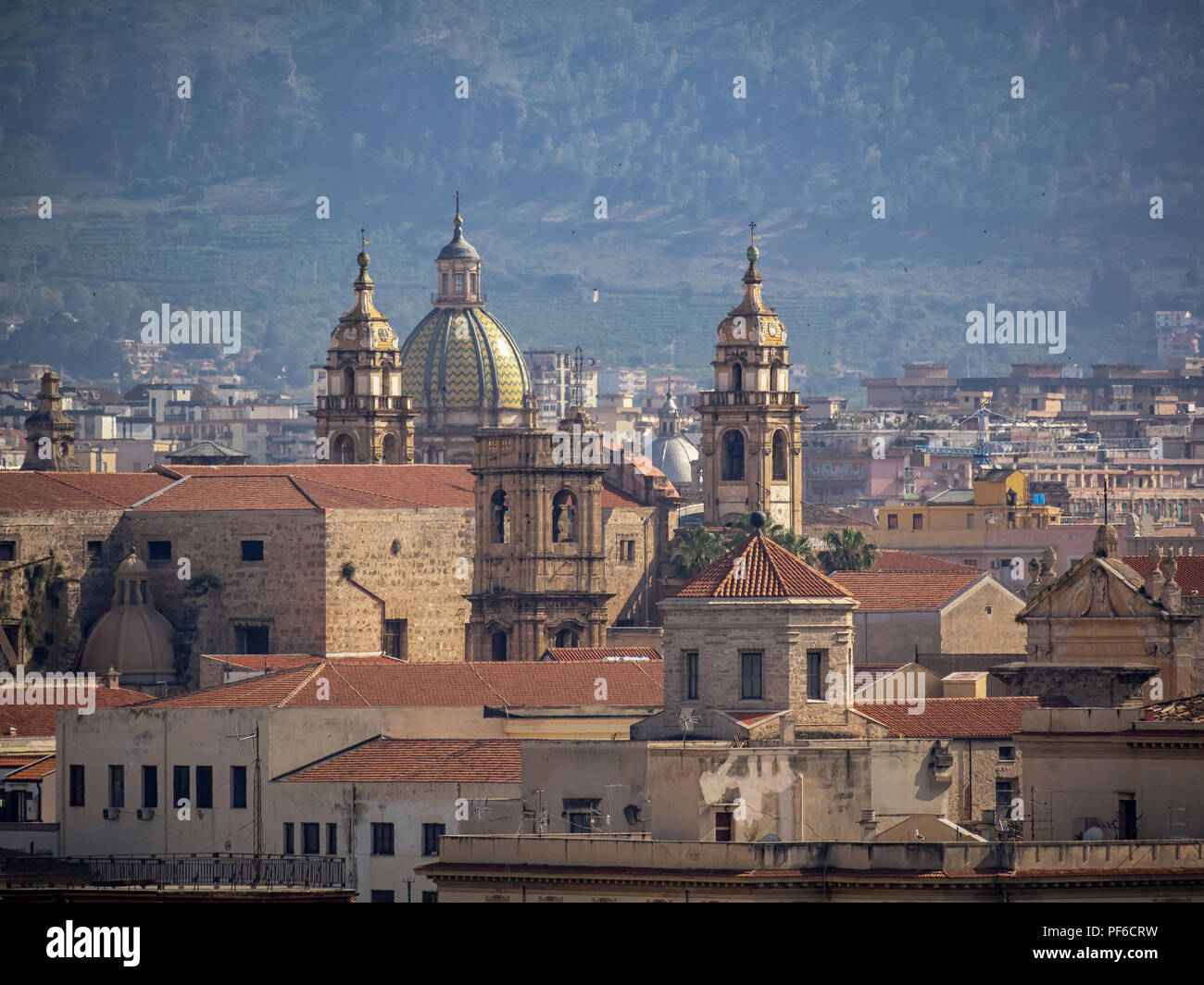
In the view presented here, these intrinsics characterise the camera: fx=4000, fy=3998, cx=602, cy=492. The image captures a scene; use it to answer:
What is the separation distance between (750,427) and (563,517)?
14.9m

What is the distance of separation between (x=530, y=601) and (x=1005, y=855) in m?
58.8

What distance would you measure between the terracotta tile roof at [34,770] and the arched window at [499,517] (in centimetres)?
3323

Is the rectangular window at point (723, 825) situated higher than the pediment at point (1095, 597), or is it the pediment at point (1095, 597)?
the pediment at point (1095, 597)

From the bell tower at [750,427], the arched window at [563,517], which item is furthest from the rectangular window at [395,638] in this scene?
the bell tower at [750,427]

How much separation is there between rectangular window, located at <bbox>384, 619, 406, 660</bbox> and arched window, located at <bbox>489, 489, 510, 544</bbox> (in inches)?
148

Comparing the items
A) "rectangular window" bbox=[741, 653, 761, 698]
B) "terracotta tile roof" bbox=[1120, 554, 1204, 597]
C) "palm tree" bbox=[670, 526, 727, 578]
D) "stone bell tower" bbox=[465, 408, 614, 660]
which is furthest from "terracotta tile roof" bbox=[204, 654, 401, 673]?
"rectangular window" bbox=[741, 653, 761, 698]

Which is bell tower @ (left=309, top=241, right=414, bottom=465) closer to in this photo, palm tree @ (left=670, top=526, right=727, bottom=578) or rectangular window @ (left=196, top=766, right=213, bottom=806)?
palm tree @ (left=670, top=526, right=727, bottom=578)

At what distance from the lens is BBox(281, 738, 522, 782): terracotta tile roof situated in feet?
245

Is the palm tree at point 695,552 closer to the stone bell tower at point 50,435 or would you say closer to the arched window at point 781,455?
the arched window at point 781,455

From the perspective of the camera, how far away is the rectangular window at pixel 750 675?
69.1 metres

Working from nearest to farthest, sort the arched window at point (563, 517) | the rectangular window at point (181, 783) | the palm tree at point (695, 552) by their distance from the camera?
the rectangular window at point (181, 783), the arched window at point (563, 517), the palm tree at point (695, 552)

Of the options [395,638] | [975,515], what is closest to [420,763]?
[395,638]

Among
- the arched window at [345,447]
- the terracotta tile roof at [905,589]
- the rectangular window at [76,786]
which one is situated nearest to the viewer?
the rectangular window at [76,786]
